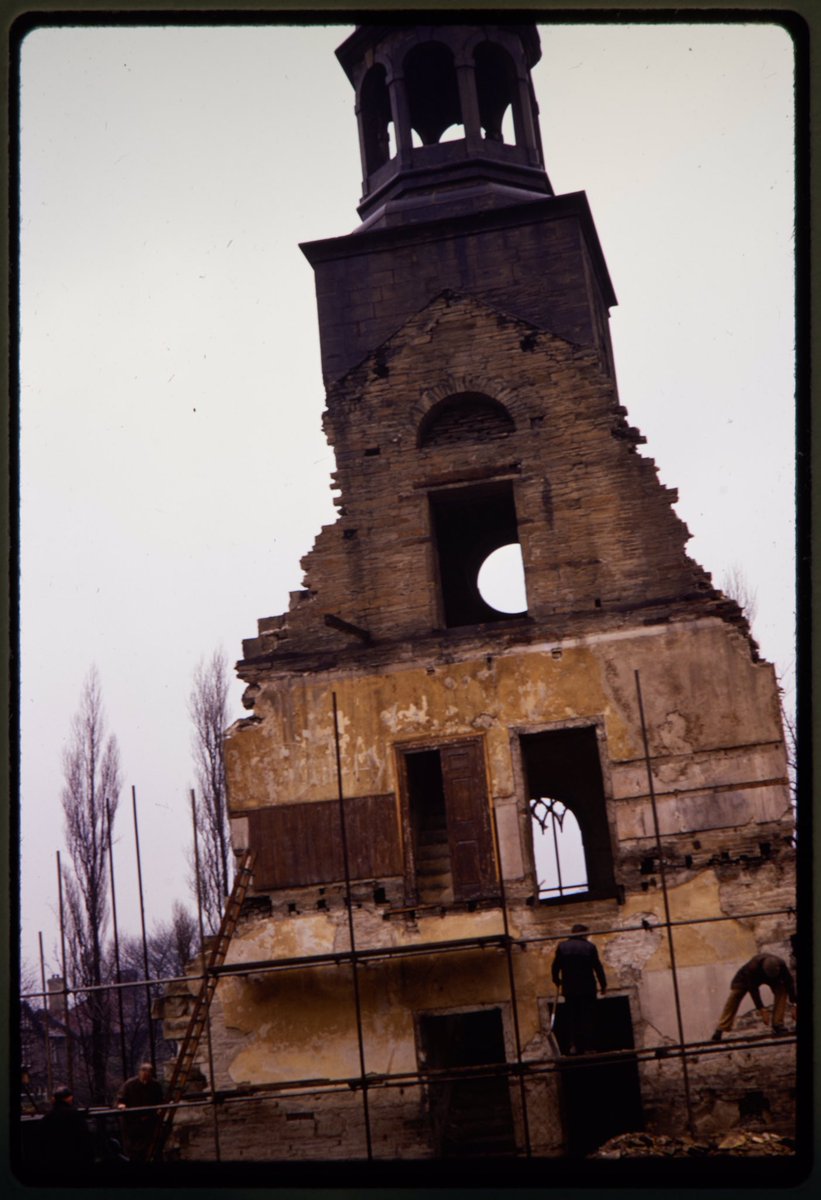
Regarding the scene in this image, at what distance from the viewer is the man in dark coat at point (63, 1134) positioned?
30.2 ft

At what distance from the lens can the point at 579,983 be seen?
15.2 m

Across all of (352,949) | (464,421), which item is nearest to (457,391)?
(464,421)

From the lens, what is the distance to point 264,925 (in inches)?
667

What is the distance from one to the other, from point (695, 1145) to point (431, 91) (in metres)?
14.0

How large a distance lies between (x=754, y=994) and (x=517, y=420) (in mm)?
7197

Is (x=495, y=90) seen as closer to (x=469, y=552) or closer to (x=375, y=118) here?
(x=375, y=118)

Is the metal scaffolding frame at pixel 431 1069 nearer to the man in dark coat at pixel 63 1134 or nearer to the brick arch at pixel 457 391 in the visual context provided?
the brick arch at pixel 457 391

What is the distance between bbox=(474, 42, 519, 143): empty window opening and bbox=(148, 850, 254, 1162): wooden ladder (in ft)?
34.7

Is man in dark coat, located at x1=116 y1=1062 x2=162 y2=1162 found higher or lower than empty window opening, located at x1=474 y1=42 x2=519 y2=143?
lower

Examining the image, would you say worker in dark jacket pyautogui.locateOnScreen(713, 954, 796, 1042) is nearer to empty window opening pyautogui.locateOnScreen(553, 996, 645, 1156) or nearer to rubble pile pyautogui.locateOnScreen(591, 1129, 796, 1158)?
rubble pile pyautogui.locateOnScreen(591, 1129, 796, 1158)

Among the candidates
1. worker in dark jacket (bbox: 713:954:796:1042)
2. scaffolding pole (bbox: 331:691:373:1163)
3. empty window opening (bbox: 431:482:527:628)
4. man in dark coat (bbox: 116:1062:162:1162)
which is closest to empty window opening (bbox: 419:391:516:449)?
empty window opening (bbox: 431:482:527:628)

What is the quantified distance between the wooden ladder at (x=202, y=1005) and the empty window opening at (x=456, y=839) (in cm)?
190

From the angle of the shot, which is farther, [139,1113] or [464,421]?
[464,421]

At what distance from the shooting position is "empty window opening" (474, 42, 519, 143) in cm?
2033
